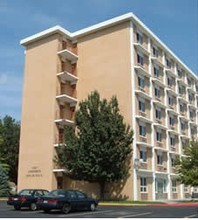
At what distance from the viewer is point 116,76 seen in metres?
42.6

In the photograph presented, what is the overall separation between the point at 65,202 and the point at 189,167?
21.8 metres

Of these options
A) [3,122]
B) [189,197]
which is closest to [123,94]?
[189,197]

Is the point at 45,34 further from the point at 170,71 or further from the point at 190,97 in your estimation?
the point at 190,97

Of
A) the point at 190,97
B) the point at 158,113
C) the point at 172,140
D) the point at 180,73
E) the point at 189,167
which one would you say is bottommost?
the point at 189,167

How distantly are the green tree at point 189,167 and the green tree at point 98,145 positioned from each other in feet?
20.5

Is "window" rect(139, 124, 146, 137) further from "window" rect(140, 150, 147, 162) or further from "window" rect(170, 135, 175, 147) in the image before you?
"window" rect(170, 135, 175, 147)

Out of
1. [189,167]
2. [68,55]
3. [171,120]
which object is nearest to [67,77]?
[68,55]

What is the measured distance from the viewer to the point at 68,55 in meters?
45.2

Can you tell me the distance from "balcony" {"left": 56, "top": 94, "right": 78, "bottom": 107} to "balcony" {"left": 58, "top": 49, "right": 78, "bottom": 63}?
5.00 m

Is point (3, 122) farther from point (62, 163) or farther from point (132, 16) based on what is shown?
point (132, 16)

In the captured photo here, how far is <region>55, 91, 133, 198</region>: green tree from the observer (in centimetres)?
3644

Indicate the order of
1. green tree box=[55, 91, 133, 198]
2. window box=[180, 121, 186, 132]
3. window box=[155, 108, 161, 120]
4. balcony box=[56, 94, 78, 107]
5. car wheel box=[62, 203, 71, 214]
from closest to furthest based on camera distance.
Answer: car wheel box=[62, 203, 71, 214]
green tree box=[55, 91, 133, 198]
balcony box=[56, 94, 78, 107]
window box=[155, 108, 161, 120]
window box=[180, 121, 186, 132]

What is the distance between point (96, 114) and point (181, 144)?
65.0 ft

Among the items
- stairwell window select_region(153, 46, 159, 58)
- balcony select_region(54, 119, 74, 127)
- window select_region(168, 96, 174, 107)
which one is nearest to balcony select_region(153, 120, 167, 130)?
window select_region(168, 96, 174, 107)
